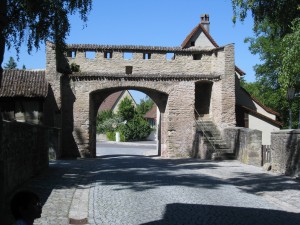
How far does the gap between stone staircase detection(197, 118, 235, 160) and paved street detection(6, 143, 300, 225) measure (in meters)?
8.31

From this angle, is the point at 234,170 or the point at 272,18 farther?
the point at 234,170

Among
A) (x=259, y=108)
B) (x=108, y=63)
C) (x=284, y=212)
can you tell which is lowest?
(x=284, y=212)

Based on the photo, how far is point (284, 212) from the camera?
882 centimetres

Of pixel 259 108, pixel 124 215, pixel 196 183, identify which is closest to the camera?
pixel 124 215

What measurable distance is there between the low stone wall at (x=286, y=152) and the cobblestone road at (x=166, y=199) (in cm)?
74

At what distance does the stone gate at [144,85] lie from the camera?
2634cm

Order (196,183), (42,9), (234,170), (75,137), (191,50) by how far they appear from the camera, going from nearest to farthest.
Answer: (42,9) → (196,183) → (234,170) → (75,137) → (191,50)

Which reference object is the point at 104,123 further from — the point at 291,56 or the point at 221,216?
the point at 221,216

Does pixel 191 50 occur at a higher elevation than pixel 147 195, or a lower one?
higher

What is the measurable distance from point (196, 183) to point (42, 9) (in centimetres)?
650

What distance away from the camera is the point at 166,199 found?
9992 mm

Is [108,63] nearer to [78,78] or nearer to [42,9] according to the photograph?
[78,78]

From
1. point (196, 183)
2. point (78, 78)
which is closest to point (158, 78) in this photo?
point (78, 78)

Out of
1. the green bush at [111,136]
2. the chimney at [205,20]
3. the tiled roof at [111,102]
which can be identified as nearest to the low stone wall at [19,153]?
the chimney at [205,20]
